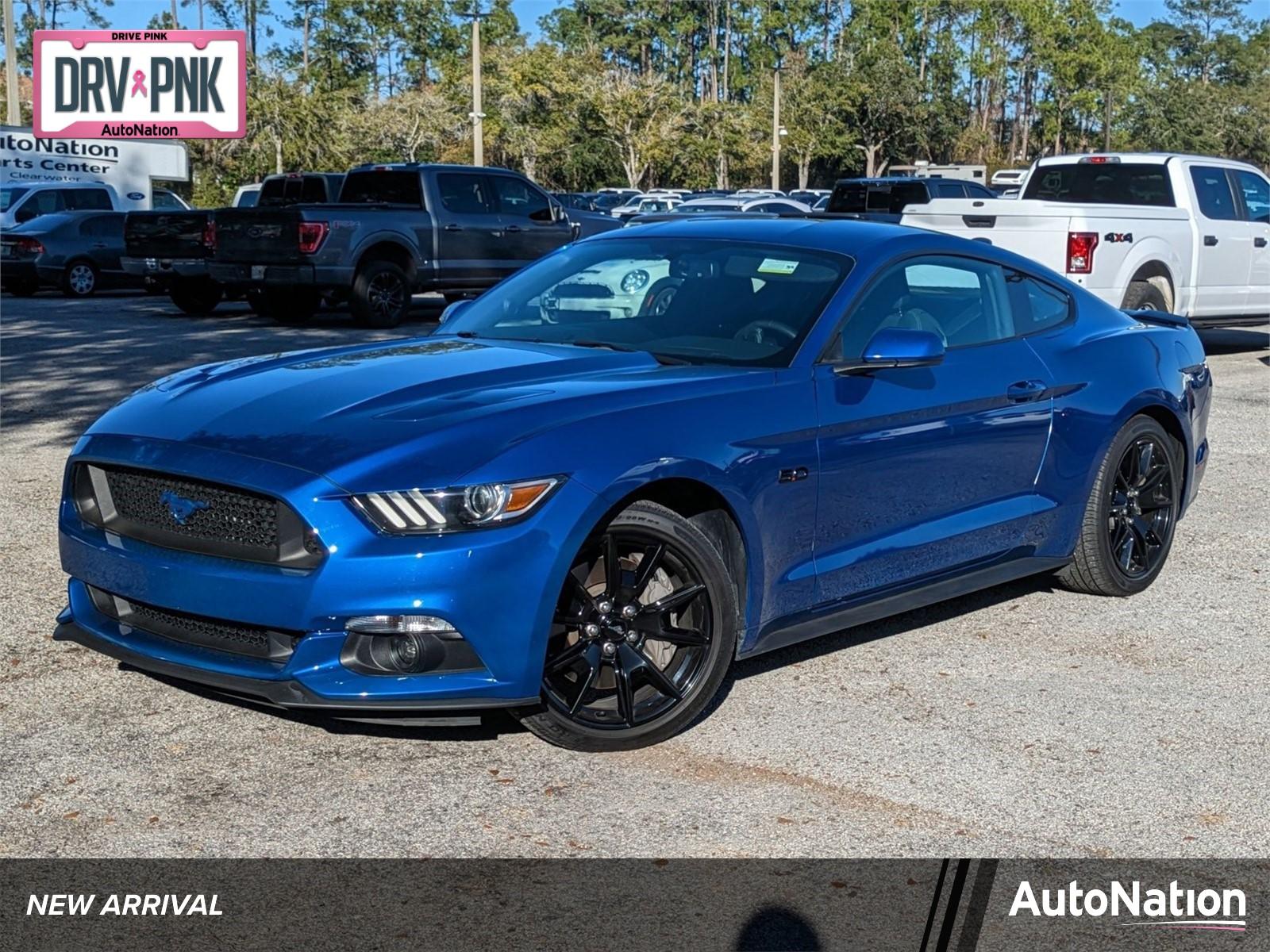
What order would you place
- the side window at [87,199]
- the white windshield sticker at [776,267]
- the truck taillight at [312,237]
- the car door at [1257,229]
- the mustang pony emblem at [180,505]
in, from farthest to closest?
the side window at [87,199], the truck taillight at [312,237], the car door at [1257,229], the white windshield sticker at [776,267], the mustang pony emblem at [180,505]

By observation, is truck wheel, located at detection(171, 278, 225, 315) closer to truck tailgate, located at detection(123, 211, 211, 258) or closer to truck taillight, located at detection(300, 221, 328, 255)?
truck tailgate, located at detection(123, 211, 211, 258)

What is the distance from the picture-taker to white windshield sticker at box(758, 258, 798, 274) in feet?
19.0

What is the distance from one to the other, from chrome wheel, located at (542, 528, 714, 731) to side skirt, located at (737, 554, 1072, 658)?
1.03 ft

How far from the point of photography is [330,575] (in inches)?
169

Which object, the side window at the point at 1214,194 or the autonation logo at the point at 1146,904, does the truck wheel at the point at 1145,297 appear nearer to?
the side window at the point at 1214,194

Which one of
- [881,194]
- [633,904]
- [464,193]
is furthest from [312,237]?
[633,904]

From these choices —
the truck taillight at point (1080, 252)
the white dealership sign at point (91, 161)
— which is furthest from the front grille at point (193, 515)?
the white dealership sign at point (91, 161)

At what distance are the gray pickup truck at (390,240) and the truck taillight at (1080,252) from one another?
8.43 metres

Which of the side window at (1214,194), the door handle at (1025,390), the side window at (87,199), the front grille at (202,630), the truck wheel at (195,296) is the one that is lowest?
the front grille at (202,630)

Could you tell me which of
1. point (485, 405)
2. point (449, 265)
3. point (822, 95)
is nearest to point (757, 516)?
point (485, 405)

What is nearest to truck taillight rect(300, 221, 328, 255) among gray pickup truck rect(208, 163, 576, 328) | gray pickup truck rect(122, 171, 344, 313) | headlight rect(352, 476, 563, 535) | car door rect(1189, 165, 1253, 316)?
gray pickup truck rect(208, 163, 576, 328)

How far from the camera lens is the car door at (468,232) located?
65.4 ft

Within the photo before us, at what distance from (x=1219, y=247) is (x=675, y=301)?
11.7 meters

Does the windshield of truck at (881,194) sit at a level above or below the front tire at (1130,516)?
above
